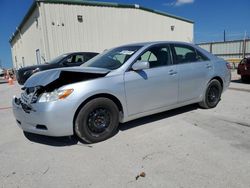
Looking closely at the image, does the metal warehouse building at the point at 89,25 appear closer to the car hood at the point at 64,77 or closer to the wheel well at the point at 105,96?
the car hood at the point at 64,77

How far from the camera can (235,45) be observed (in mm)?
20266

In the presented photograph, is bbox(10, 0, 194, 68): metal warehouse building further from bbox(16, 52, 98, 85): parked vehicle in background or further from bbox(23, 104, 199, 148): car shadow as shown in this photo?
bbox(23, 104, 199, 148): car shadow

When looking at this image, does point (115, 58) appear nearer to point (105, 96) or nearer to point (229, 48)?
point (105, 96)

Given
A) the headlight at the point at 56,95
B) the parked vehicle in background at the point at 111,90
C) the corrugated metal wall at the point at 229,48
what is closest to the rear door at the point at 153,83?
the parked vehicle in background at the point at 111,90

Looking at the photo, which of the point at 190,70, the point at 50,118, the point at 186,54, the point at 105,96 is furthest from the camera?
the point at 186,54

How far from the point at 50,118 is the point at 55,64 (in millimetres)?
6780

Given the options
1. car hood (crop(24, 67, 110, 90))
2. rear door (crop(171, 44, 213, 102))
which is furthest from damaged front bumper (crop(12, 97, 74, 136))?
rear door (crop(171, 44, 213, 102))

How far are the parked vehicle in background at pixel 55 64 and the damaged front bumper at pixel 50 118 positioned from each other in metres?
6.17

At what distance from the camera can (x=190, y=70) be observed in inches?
188

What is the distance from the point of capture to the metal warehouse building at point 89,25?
13.8 metres

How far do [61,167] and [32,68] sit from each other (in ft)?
24.4

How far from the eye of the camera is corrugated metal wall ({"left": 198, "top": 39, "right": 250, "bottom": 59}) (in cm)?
1972

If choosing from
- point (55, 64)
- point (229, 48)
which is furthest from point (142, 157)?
point (229, 48)

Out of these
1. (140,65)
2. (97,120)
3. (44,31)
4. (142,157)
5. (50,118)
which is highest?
(44,31)
